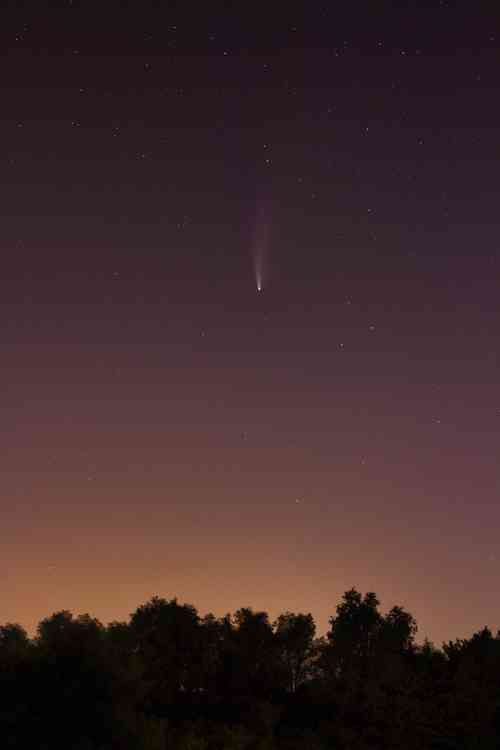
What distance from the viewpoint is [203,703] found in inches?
3317

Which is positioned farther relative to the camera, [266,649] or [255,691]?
[266,649]

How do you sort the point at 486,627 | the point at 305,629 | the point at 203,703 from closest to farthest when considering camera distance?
the point at 203,703
the point at 305,629
the point at 486,627

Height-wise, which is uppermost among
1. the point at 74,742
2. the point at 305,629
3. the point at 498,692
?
the point at 305,629

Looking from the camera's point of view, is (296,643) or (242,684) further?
(296,643)

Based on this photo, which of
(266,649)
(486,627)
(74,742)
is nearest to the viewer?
(74,742)

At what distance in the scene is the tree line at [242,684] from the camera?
53312mm

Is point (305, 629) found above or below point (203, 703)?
above

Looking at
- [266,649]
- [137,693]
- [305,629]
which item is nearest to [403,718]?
[266,649]

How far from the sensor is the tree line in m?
53.3

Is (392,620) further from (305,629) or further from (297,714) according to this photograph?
(297,714)

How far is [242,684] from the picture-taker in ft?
306

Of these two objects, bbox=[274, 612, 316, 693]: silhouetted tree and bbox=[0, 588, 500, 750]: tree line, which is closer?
bbox=[0, 588, 500, 750]: tree line

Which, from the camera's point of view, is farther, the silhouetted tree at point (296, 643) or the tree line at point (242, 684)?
the silhouetted tree at point (296, 643)

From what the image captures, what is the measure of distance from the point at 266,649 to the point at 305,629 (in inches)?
444
